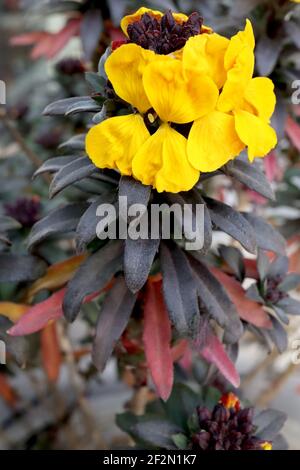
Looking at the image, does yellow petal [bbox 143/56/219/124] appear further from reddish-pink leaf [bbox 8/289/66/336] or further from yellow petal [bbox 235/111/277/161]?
reddish-pink leaf [bbox 8/289/66/336]

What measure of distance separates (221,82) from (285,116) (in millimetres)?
454

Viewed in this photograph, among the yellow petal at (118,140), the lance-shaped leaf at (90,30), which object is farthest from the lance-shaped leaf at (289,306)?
the lance-shaped leaf at (90,30)

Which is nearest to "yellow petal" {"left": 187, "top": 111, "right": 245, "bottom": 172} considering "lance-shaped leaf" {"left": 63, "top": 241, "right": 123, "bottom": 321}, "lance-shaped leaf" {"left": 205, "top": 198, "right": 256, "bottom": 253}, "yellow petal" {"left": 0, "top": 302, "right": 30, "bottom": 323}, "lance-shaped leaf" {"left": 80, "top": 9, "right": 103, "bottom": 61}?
"lance-shaped leaf" {"left": 205, "top": 198, "right": 256, "bottom": 253}

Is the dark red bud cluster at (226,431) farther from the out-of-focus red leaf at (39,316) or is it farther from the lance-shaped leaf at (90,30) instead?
the lance-shaped leaf at (90,30)

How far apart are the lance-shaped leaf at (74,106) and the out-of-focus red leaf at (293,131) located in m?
0.50

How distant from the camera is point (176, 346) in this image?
3.16ft

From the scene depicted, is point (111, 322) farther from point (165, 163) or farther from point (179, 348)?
point (165, 163)

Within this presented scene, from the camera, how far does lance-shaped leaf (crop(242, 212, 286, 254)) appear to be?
875mm

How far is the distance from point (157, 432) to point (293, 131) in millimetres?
595

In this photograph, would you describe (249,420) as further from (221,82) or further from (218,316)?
(221,82)

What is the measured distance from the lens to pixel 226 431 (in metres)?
0.85

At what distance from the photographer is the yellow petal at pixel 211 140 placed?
680 millimetres

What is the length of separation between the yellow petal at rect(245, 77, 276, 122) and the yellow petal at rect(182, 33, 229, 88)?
51 millimetres
